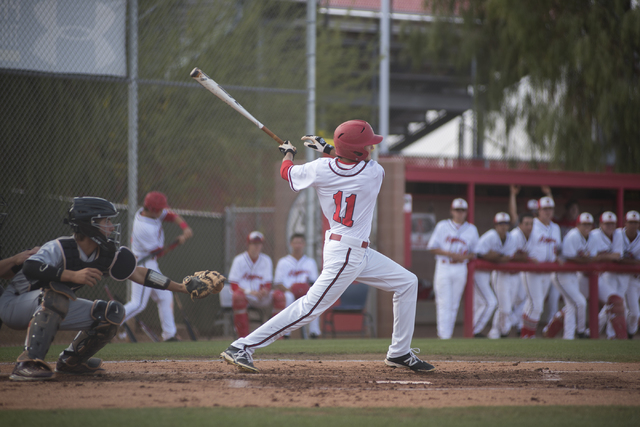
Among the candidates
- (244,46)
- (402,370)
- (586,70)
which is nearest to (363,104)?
(586,70)

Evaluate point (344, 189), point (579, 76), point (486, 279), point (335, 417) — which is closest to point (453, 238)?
point (486, 279)

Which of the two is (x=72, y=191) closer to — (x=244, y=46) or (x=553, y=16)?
(x=244, y=46)

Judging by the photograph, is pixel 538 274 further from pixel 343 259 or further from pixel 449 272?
pixel 343 259

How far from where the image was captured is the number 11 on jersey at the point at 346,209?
4.27 metres

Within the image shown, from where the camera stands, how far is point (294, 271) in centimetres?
857

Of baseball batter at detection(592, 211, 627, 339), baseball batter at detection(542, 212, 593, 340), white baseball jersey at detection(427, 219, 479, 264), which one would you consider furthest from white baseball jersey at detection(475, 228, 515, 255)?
baseball batter at detection(592, 211, 627, 339)

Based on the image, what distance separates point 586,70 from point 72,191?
9192mm

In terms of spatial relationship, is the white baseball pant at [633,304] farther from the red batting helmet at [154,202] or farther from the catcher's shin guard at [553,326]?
the red batting helmet at [154,202]

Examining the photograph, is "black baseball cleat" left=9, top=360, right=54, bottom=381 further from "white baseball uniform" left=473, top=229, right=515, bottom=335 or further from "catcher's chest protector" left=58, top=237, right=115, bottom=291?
"white baseball uniform" left=473, top=229, right=515, bottom=335

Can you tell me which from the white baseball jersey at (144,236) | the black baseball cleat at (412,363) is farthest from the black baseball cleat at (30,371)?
the white baseball jersey at (144,236)

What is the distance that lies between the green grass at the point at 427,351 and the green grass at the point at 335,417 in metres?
2.36

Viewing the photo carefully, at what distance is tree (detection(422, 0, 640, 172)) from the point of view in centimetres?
1138

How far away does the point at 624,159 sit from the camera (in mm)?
11984

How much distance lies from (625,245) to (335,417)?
773 cm
